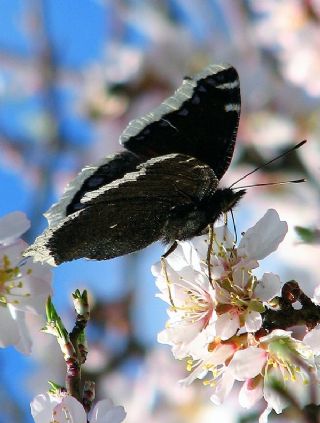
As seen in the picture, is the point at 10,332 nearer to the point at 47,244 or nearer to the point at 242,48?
the point at 47,244

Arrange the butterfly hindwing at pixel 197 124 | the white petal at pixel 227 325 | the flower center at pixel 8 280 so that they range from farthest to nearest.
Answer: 1. the butterfly hindwing at pixel 197 124
2. the flower center at pixel 8 280
3. the white petal at pixel 227 325

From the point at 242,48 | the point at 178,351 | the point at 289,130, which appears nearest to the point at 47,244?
the point at 178,351

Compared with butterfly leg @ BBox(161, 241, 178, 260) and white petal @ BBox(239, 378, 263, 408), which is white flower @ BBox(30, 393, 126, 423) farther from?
butterfly leg @ BBox(161, 241, 178, 260)

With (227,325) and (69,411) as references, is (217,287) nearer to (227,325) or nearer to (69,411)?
(227,325)

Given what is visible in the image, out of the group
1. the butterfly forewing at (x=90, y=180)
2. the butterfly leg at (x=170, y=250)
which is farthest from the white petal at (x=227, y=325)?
the butterfly forewing at (x=90, y=180)

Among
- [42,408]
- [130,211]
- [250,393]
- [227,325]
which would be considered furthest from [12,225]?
[250,393]

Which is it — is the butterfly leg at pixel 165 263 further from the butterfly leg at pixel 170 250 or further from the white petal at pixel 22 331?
the white petal at pixel 22 331

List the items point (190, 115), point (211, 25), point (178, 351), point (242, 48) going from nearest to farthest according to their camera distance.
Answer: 1. point (178, 351)
2. point (190, 115)
3. point (242, 48)
4. point (211, 25)
